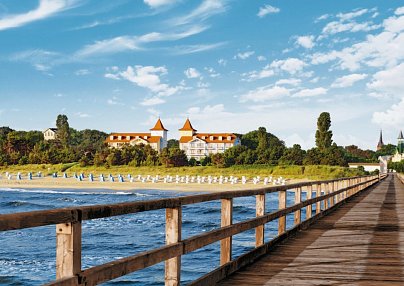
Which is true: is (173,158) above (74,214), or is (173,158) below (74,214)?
above

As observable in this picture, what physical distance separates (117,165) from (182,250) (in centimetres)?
11669

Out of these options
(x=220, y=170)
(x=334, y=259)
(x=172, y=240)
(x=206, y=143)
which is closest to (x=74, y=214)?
(x=172, y=240)

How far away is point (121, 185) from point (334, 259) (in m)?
82.4

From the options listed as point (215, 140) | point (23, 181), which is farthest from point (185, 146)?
point (23, 181)

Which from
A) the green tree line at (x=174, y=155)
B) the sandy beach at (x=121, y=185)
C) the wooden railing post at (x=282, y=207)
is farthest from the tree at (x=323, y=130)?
the wooden railing post at (x=282, y=207)

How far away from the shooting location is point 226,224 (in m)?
7.16

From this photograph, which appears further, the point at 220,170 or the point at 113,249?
the point at 220,170

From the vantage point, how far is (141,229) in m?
28.5

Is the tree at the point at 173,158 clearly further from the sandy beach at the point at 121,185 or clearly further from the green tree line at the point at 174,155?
the sandy beach at the point at 121,185

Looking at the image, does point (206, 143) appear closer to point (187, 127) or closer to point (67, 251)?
point (187, 127)

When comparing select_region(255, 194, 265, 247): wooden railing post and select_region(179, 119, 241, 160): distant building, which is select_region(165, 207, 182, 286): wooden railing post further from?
select_region(179, 119, 241, 160): distant building

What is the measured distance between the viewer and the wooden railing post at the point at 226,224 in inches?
281

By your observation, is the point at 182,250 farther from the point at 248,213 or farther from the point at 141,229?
the point at 248,213

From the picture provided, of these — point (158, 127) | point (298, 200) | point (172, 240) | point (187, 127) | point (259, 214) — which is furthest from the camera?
point (187, 127)
